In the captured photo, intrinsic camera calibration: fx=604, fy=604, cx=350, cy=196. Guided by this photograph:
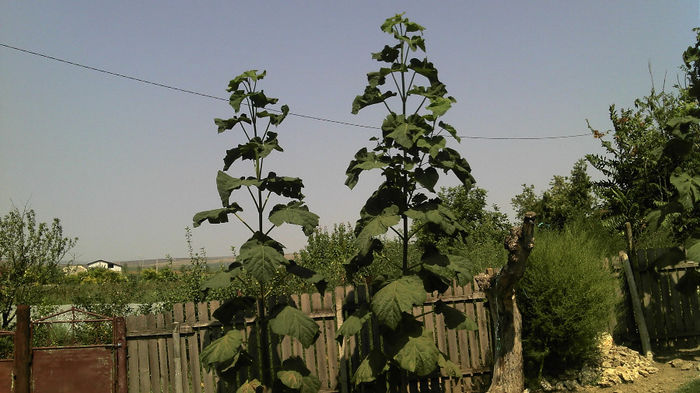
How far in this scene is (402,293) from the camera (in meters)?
5.28

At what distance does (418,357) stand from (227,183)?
232cm

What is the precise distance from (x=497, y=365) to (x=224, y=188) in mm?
3453

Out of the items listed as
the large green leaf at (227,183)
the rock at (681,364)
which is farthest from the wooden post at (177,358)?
the rock at (681,364)

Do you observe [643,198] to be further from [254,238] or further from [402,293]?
[254,238]

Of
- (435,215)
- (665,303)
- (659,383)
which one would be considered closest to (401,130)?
(435,215)

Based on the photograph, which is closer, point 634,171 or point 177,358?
point 177,358

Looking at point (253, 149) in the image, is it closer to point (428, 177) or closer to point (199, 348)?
point (428, 177)

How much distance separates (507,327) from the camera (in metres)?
6.45

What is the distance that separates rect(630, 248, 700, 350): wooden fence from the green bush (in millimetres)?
1596

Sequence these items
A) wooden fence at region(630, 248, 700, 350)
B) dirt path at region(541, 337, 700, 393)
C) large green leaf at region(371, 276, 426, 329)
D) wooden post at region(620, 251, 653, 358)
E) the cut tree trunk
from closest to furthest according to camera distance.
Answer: large green leaf at region(371, 276, 426, 329), the cut tree trunk, dirt path at region(541, 337, 700, 393), wooden post at region(620, 251, 653, 358), wooden fence at region(630, 248, 700, 350)

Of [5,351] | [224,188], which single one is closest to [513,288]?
[224,188]

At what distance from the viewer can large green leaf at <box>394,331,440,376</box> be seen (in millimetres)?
5348

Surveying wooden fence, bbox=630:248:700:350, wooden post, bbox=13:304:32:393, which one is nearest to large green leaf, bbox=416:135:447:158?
wooden fence, bbox=630:248:700:350

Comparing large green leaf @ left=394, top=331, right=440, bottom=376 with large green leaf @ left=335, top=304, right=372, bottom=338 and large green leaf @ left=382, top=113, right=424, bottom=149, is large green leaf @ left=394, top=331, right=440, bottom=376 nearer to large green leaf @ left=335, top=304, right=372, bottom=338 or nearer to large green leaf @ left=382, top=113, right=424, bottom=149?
large green leaf @ left=335, top=304, right=372, bottom=338
